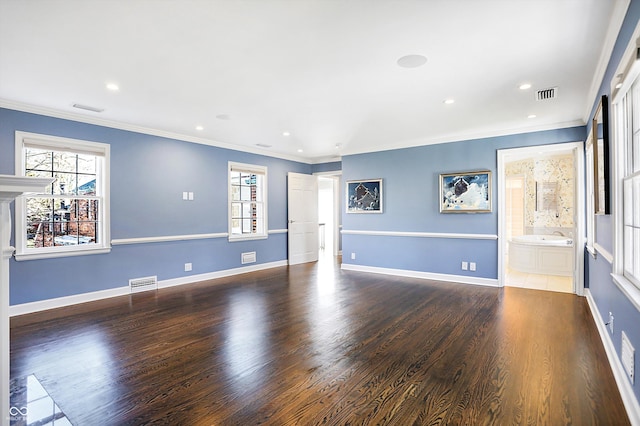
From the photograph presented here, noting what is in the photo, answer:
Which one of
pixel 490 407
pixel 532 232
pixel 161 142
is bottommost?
pixel 490 407

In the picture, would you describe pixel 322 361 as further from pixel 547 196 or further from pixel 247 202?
pixel 547 196

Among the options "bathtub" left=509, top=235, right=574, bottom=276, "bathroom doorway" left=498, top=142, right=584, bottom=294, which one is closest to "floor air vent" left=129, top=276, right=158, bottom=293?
"bathroom doorway" left=498, top=142, right=584, bottom=294

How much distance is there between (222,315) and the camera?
151 inches

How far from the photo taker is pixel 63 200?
439cm

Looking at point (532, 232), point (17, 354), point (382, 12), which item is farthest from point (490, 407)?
point (532, 232)

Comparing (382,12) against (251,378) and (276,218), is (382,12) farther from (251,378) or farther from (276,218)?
(276,218)

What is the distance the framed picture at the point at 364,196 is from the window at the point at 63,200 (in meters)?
4.24

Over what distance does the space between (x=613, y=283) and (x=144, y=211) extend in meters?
5.56

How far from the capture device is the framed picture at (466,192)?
5.31 m

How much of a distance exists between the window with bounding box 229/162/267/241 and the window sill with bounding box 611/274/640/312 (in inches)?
216

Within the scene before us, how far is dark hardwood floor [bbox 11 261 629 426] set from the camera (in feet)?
6.53

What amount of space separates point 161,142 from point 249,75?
2.86 meters

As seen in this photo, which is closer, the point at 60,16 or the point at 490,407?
the point at 490,407

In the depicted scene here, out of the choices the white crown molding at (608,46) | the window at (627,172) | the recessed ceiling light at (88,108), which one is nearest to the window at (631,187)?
the window at (627,172)
